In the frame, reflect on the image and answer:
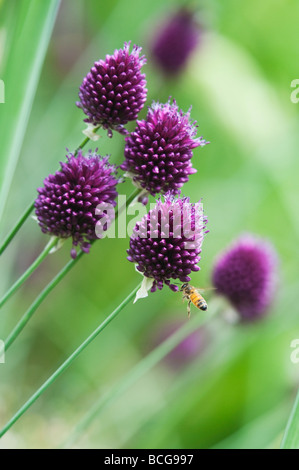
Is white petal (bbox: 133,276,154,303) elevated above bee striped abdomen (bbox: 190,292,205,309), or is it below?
above

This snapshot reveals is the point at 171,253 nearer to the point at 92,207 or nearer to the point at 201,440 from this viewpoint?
the point at 92,207

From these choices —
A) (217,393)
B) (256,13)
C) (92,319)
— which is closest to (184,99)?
(256,13)

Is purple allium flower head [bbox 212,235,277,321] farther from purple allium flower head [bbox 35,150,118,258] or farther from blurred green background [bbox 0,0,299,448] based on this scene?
purple allium flower head [bbox 35,150,118,258]

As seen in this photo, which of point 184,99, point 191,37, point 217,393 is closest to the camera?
point 191,37

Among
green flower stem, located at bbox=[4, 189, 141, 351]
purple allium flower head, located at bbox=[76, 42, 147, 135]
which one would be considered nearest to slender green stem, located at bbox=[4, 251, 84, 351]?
green flower stem, located at bbox=[4, 189, 141, 351]

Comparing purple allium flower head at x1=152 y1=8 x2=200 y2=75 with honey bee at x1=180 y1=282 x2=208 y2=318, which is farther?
purple allium flower head at x1=152 y1=8 x2=200 y2=75

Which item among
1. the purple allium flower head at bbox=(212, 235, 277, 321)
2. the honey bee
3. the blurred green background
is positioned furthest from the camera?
the blurred green background
